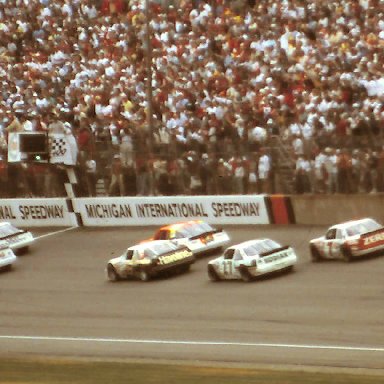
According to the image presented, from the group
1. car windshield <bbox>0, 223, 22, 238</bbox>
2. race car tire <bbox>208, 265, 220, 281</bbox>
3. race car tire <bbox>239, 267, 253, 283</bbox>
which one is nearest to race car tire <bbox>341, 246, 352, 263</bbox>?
race car tire <bbox>239, 267, 253, 283</bbox>

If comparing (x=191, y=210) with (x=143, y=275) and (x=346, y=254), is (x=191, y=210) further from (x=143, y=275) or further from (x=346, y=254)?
(x=346, y=254)

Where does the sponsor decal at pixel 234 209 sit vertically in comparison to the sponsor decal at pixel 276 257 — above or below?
above

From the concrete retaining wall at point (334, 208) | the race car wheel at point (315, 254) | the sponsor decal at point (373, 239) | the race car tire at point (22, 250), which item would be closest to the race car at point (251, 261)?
the race car wheel at point (315, 254)

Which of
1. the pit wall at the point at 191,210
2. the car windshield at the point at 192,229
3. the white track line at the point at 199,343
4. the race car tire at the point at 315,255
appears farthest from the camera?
the pit wall at the point at 191,210

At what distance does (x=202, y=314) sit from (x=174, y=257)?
182 inches

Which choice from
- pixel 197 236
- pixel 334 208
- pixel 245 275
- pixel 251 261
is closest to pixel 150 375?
pixel 251 261

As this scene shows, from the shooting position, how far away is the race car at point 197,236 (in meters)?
32.3

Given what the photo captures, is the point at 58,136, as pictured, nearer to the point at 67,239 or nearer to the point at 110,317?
the point at 67,239

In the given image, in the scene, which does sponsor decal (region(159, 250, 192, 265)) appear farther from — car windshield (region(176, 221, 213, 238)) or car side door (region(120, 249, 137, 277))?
car windshield (region(176, 221, 213, 238))

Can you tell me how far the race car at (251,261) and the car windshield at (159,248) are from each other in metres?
1.53

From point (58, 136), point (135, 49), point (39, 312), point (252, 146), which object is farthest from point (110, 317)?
point (135, 49)

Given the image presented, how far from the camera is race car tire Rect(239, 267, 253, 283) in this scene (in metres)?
29.0

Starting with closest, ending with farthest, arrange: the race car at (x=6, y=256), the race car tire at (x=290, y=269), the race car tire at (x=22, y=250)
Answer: the race car tire at (x=290, y=269) < the race car at (x=6, y=256) < the race car tire at (x=22, y=250)

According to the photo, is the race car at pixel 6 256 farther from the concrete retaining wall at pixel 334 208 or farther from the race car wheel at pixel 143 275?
the concrete retaining wall at pixel 334 208
